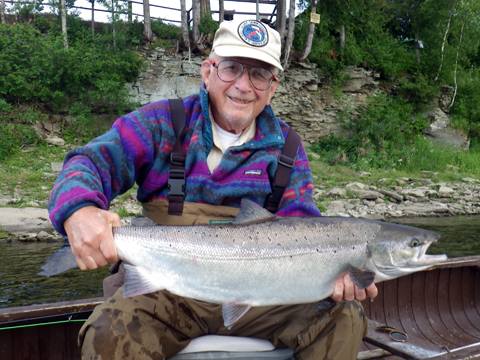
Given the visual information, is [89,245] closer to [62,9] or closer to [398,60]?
[62,9]

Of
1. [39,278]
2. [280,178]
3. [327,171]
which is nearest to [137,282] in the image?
[280,178]

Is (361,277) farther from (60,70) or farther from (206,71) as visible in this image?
(60,70)

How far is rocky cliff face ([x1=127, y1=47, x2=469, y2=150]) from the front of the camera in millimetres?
19750

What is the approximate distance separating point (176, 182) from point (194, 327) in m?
1.02

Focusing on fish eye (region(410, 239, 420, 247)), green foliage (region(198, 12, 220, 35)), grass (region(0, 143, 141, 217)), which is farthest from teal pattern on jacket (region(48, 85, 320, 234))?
green foliage (region(198, 12, 220, 35))

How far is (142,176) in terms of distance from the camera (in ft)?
10.6

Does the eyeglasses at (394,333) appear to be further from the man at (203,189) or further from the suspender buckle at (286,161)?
the suspender buckle at (286,161)

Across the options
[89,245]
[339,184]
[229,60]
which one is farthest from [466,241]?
[89,245]

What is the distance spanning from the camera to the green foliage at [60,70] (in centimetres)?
1675

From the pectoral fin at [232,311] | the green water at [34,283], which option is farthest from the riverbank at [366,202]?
the pectoral fin at [232,311]

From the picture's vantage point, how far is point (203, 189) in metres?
3.14

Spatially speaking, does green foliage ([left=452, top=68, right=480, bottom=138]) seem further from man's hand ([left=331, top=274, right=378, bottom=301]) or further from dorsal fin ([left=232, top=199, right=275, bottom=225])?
dorsal fin ([left=232, top=199, right=275, bottom=225])

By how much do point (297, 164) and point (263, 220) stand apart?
0.95 meters

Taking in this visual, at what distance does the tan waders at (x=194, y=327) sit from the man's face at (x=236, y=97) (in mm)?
1448
